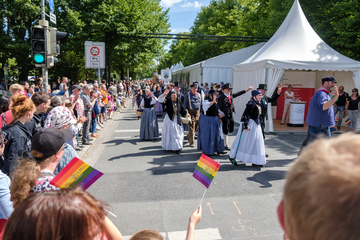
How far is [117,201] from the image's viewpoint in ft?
14.6

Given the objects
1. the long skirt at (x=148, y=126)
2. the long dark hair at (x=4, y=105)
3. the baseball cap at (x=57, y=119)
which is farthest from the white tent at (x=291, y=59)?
the long dark hair at (x=4, y=105)

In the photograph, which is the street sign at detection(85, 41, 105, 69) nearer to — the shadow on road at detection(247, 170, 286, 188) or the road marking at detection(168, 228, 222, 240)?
the shadow on road at detection(247, 170, 286, 188)

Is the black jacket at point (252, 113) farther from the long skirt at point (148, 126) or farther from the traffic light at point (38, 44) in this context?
the traffic light at point (38, 44)

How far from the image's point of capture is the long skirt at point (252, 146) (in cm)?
616

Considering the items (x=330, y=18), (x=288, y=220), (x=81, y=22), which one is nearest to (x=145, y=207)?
(x=288, y=220)

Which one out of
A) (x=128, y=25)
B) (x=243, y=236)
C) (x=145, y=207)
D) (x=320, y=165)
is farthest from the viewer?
(x=128, y=25)

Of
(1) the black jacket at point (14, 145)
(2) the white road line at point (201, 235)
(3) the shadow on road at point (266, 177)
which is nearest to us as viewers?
(1) the black jacket at point (14, 145)

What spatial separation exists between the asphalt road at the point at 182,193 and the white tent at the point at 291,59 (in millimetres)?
3649

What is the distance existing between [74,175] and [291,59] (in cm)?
1045

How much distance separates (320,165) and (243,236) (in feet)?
10.1

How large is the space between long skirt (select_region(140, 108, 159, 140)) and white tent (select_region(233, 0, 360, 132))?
4510 mm

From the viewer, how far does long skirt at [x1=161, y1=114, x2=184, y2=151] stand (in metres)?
7.65

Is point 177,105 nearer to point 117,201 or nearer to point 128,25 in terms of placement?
point 117,201

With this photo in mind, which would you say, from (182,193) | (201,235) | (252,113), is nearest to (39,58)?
(182,193)
